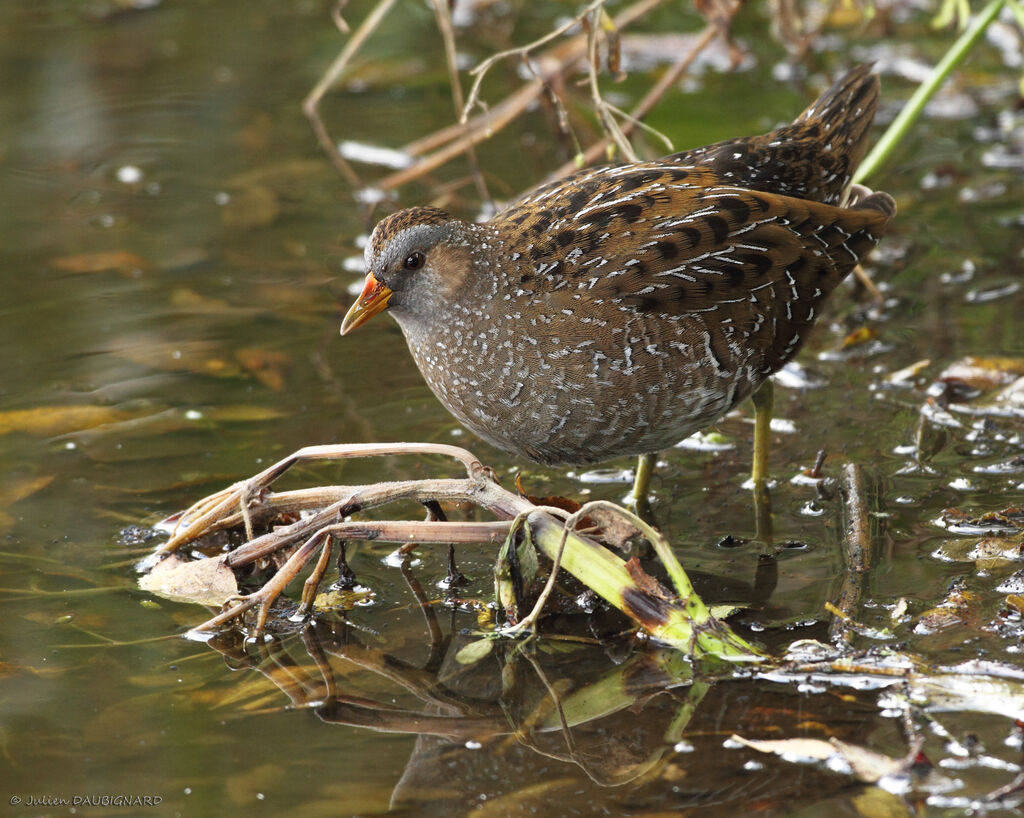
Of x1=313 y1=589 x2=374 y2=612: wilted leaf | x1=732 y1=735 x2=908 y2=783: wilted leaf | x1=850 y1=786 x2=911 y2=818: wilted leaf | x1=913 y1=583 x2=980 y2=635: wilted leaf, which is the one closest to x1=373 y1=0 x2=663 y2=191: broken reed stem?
x1=313 y1=589 x2=374 y2=612: wilted leaf

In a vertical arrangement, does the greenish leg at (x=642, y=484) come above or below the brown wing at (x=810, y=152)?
below

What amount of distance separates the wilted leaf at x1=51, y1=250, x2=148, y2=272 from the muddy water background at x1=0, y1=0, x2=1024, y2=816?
0.07 feet

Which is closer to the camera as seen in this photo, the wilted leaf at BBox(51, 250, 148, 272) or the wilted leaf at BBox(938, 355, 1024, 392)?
the wilted leaf at BBox(938, 355, 1024, 392)

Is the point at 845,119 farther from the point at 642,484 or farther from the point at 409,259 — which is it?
the point at 409,259

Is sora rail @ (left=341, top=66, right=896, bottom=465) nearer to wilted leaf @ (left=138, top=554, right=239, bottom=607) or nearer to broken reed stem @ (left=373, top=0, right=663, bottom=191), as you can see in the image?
wilted leaf @ (left=138, top=554, right=239, bottom=607)

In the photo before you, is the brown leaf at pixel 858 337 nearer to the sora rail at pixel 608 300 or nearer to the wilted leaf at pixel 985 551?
the sora rail at pixel 608 300

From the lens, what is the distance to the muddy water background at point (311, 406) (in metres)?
3.29

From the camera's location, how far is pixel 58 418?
5.23 m

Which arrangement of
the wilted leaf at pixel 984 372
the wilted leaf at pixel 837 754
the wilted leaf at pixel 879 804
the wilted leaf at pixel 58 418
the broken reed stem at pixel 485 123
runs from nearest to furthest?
the wilted leaf at pixel 879 804, the wilted leaf at pixel 837 754, the wilted leaf at pixel 984 372, the wilted leaf at pixel 58 418, the broken reed stem at pixel 485 123

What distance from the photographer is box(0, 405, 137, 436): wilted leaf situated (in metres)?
5.16

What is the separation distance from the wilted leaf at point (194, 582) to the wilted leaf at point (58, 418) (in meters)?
1.22

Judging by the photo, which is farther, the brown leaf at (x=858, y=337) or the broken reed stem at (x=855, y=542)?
the brown leaf at (x=858, y=337)

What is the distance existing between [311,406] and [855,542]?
Answer: 2.28 metres

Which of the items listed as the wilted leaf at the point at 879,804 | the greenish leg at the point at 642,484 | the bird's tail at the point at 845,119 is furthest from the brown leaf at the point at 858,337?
the wilted leaf at the point at 879,804
